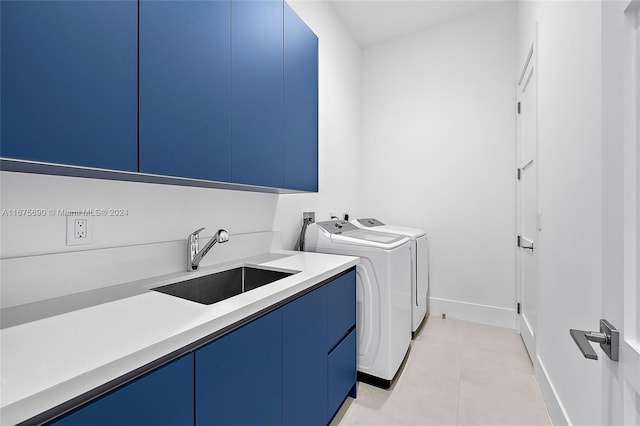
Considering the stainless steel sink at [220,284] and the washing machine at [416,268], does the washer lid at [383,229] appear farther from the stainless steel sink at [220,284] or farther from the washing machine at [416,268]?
the stainless steel sink at [220,284]

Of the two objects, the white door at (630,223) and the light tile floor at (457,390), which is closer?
the white door at (630,223)

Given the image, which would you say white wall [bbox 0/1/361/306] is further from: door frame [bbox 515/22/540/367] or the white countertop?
door frame [bbox 515/22/540/367]

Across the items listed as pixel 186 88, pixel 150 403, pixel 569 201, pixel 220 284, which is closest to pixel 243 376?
pixel 150 403

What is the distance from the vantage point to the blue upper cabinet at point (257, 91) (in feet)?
4.21

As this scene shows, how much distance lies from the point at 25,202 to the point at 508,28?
380 cm

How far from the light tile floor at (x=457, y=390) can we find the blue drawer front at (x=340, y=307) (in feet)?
1.72

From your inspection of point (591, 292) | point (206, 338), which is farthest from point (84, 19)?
point (591, 292)

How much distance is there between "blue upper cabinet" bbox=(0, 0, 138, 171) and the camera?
0.65m

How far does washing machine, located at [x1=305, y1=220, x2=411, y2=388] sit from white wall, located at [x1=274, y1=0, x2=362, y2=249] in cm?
37

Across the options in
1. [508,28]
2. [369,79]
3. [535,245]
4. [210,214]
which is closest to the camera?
[210,214]

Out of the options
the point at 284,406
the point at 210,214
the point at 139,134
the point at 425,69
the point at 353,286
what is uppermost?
the point at 425,69

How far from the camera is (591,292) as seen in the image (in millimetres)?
1130

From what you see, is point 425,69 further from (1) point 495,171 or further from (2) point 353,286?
(2) point 353,286

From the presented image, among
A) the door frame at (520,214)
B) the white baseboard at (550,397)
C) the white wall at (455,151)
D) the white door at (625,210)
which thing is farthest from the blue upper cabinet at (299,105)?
the white baseboard at (550,397)
